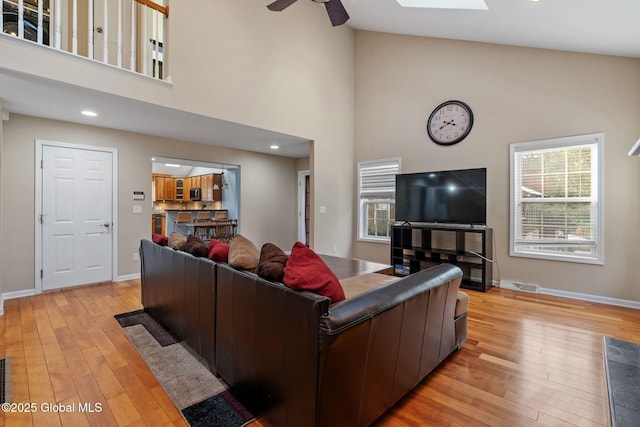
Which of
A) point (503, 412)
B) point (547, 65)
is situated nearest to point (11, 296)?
point (503, 412)

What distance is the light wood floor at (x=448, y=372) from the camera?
1690 millimetres

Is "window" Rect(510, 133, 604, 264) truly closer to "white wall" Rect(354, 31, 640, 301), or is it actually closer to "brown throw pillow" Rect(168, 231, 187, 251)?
"white wall" Rect(354, 31, 640, 301)

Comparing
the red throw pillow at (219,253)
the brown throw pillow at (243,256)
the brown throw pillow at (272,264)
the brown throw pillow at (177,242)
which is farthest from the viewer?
the brown throw pillow at (177,242)

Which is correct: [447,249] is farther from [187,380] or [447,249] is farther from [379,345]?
[187,380]

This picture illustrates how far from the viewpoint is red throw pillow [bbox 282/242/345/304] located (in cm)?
138

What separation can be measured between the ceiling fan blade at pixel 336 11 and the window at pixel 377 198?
109 inches

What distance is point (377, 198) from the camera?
5.87m

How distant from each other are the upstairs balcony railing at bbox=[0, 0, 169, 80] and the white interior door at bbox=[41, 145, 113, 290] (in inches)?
56.5

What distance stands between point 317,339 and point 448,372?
1.43 meters

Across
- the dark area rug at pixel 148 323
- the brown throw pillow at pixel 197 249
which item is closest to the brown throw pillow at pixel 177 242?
the brown throw pillow at pixel 197 249

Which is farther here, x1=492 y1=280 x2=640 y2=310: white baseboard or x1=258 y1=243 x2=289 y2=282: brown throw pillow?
x1=492 y1=280 x2=640 y2=310: white baseboard

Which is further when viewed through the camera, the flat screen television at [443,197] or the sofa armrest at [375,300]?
the flat screen television at [443,197]

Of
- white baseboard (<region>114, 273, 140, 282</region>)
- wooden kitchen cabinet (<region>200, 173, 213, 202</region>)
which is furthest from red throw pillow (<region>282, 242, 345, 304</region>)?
wooden kitchen cabinet (<region>200, 173, 213, 202</region>)

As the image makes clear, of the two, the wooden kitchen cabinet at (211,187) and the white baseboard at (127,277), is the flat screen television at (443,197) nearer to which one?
the white baseboard at (127,277)
